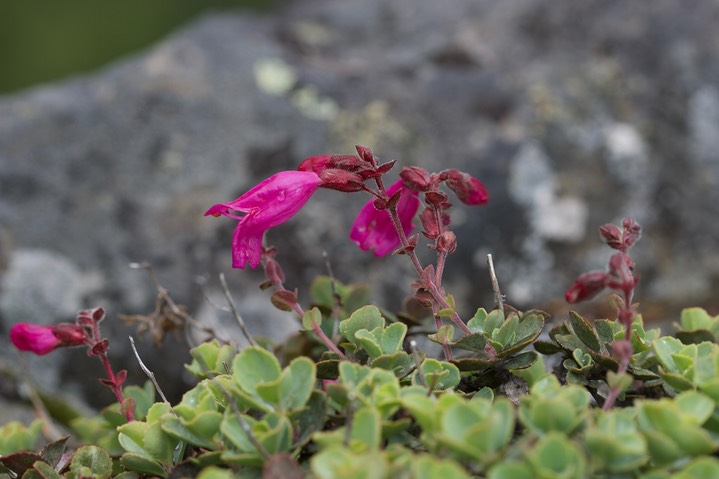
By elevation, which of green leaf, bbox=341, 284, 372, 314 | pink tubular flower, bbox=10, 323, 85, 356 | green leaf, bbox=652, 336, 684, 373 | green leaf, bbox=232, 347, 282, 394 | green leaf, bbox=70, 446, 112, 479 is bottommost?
pink tubular flower, bbox=10, 323, 85, 356

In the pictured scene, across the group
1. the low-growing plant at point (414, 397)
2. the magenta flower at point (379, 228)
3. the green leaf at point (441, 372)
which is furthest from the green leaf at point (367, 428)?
the magenta flower at point (379, 228)

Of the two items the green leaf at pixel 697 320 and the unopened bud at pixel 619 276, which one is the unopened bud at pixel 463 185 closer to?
the unopened bud at pixel 619 276

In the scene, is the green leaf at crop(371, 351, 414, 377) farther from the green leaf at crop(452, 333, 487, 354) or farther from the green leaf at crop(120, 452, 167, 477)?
the green leaf at crop(120, 452, 167, 477)

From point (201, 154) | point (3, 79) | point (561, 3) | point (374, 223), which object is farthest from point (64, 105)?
point (3, 79)

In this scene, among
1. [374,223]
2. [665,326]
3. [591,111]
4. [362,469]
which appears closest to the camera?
[362,469]

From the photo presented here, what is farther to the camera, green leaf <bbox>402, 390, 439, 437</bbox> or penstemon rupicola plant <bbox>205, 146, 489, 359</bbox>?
penstemon rupicola plant <bbox>205, 146, 489, 359</bbox>

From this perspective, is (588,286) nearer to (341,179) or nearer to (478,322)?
(478,322)

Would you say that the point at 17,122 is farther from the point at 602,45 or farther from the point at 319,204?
the point at 602,45

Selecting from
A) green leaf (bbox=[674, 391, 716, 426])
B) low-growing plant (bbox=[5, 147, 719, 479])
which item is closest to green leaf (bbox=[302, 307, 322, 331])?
low-growing plant (bbox=[5, 147, 719, 479])
